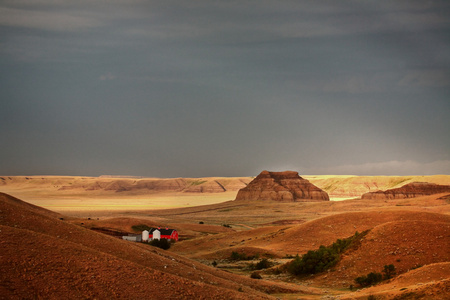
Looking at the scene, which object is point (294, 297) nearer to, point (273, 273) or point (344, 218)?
point (273, 273)

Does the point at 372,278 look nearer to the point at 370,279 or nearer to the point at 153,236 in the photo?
the point at 370,279

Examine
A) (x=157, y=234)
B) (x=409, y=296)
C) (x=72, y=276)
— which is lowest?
(x=157, y=234)

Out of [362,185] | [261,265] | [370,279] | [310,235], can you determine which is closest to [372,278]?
[370,279]

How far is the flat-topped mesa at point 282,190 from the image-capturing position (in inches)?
4503

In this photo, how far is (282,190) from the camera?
116 m

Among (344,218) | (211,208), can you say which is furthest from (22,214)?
(211,208)

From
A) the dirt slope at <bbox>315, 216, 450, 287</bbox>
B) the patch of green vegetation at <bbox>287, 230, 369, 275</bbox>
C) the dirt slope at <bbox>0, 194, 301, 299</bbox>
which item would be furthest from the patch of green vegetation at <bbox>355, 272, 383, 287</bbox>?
the dirt slope at <bbox>0, 194, 301, 299</bbox>

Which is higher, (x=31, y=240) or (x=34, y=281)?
(x=31, y=240)

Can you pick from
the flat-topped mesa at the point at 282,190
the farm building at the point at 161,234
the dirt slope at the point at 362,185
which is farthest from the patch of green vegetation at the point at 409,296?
the dirt slope at the point at 362,185

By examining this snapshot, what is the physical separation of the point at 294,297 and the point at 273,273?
28.4ft

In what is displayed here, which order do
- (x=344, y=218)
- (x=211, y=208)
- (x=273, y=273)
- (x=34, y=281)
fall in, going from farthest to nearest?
1. (x=211, y=208)
2. (x=344, y=218)
3. (x=273, y=273)
4. (x=34, y=281)

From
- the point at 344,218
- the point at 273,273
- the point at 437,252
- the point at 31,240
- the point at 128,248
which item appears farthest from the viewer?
the point at 344,218

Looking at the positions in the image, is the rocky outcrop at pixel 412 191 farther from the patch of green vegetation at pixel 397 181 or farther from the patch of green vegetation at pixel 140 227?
the patch of green vegetation at pixel 140 227

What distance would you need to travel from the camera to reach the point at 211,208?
11238 centimetres
